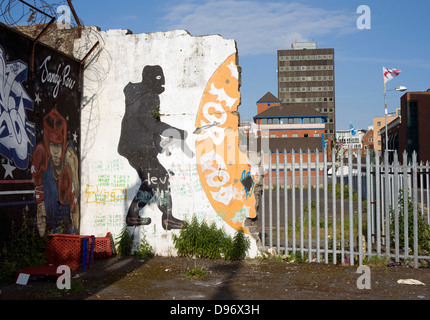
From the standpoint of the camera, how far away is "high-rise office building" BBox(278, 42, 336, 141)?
395 ft

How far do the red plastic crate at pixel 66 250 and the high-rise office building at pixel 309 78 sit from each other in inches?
4570

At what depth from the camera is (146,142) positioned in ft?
31.0

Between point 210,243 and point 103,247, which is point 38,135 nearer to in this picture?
point 103,247

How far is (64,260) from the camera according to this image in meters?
7.95

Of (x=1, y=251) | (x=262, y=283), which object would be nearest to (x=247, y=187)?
(x=262, y=283)

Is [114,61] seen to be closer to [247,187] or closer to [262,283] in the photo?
[247,187]

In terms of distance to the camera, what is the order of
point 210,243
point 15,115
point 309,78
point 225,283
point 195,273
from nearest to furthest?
point 225,283, point 15,115, point 195,273, point 210,243, point 309,78

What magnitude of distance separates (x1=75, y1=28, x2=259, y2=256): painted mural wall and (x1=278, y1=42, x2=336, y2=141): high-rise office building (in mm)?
113819

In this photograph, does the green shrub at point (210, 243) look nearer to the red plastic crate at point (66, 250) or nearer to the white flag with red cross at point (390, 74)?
the red plastic crate at point (66, 250)

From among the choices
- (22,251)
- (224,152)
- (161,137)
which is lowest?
(22,251)

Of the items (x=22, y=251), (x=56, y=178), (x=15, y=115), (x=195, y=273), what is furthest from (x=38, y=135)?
(x=195, y=273)

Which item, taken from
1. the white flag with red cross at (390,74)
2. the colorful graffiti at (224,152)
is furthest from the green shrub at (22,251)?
the white flag with red cross at (390,74)

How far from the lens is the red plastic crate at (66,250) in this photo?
7.90 m

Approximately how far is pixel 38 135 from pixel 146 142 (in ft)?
7.51
